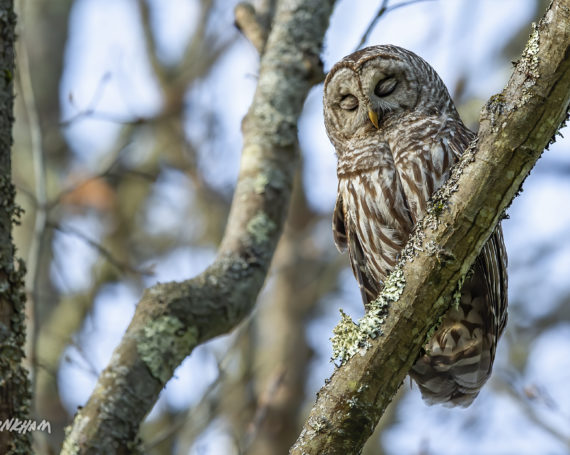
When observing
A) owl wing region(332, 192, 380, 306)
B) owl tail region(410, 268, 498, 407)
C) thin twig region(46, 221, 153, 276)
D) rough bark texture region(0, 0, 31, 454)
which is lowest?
rough bark texture region(0, 0, 31, 454)

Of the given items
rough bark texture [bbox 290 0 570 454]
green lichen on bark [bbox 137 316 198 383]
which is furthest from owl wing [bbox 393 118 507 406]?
green lichen on bark [bbox 137 316 198 383]

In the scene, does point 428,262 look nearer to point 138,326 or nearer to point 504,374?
point 138,326

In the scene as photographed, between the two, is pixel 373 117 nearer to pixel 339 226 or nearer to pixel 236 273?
pixel 339 226

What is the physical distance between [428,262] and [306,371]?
18.2ft

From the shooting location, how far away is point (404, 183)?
153 inches

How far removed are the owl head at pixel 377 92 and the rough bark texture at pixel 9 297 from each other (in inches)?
77.0

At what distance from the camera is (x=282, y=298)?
8594 millimetres

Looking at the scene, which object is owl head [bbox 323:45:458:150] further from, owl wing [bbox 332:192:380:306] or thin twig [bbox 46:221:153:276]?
thin twig [bbox 46:221:153:276]

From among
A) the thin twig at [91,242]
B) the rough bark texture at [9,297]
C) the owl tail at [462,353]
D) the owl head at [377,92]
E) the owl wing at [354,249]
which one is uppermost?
the owl head at [377,92]

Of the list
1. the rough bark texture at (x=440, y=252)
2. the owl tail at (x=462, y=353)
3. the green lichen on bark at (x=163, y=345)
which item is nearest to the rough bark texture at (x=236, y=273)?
the green lichen on bark at (x=163, y=345)

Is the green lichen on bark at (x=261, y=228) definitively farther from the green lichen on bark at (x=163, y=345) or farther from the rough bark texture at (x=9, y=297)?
the rough bark texture at (x=9, y=297)

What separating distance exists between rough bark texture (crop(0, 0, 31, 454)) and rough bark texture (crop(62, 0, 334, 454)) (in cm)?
25

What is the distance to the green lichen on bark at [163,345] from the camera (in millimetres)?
3240

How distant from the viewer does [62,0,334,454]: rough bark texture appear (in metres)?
3.09
